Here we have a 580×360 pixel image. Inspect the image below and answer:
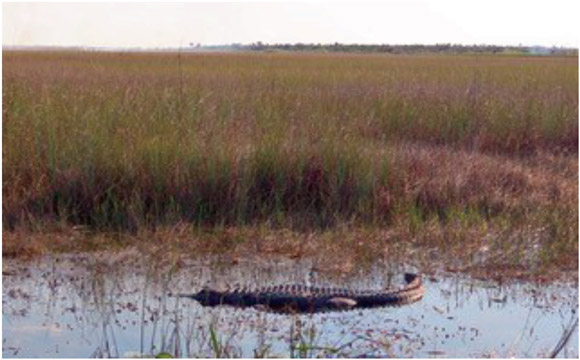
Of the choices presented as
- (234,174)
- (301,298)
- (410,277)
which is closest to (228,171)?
(234,174)

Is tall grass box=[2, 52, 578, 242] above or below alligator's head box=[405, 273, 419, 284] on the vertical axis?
above

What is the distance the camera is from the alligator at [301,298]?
180 inches

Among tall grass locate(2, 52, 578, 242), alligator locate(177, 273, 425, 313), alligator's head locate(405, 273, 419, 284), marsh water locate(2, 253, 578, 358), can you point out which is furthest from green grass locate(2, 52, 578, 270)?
alligator locate(177, 273, 425, 313)

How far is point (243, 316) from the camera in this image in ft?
14.7

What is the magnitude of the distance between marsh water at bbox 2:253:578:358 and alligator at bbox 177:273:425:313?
5 cm

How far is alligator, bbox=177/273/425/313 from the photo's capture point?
4574mm

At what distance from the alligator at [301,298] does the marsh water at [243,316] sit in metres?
0.05

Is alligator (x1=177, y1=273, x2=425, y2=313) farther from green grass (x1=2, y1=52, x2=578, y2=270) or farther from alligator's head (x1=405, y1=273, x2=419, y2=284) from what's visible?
green grass (x1=2, y1=52, x2=578, y2=270)

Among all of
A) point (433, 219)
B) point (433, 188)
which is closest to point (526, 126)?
point (433, 188)

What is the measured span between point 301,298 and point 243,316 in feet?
0.93

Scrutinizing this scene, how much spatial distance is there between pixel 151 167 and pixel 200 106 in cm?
114

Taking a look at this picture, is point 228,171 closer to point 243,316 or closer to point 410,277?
point 410,277

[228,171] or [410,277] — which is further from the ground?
[228,171]

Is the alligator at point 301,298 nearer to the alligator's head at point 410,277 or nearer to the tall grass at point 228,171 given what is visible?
the alligator's head at point 410,277
